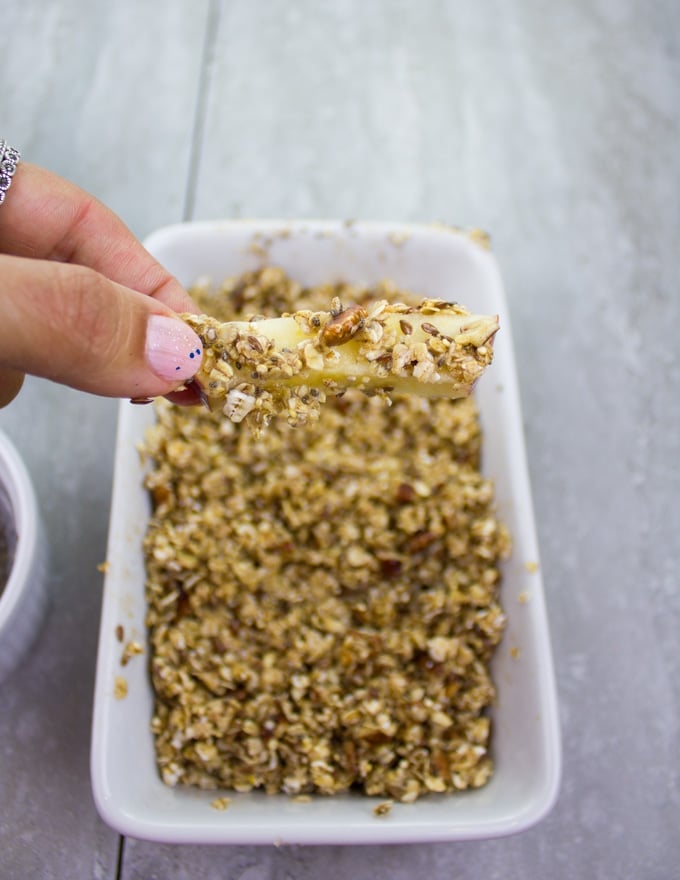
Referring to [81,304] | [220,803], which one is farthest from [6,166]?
[220,803]

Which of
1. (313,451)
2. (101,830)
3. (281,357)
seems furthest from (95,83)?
(101,830)

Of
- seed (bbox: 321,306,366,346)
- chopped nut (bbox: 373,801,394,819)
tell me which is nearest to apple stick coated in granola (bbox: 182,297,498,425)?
seed (bbox: 321,306,366,346)

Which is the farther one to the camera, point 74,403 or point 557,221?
point 557,221

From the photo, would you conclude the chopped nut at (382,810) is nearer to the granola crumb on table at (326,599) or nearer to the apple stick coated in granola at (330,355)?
the granola crumb on table at (326,599)

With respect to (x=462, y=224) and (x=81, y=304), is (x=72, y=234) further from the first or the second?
(x=462, y=224)

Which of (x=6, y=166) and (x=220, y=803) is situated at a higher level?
(x=6, y=166)

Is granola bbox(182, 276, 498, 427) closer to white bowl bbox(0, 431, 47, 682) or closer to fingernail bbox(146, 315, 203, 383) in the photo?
fingernail bbox(146, 315, 203, 383)
